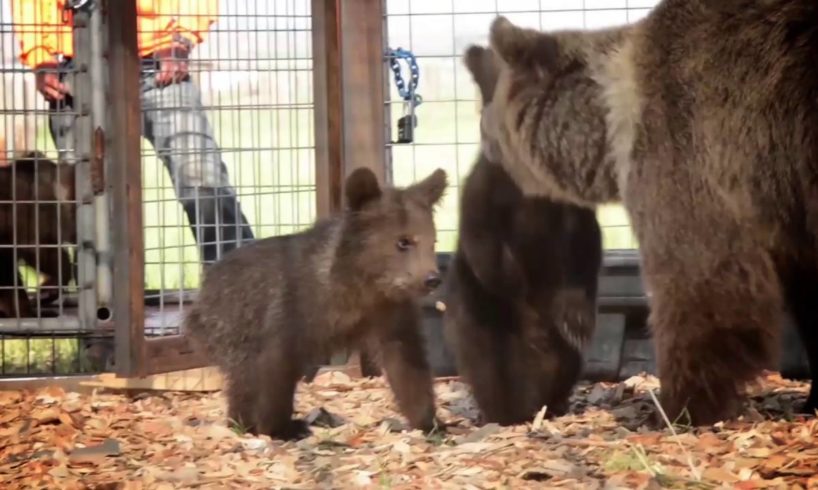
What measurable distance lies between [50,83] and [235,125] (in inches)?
66.4

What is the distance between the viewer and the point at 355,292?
4051 millimetres

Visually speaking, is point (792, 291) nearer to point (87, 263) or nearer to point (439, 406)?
point (439, 406)

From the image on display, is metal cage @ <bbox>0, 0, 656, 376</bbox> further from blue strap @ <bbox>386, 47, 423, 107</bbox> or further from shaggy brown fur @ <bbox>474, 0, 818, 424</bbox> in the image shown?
shaggy brown fur @ <bbox>474, 0, 818, 424</bbox>

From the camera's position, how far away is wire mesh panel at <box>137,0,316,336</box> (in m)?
3.96

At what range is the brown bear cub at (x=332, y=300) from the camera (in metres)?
3.92

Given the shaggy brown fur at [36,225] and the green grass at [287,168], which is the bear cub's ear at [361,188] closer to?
the green grass at [287,168]

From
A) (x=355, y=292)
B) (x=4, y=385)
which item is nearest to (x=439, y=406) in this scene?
(x=355, y=292)

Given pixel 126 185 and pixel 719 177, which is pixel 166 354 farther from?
pixel 719 177

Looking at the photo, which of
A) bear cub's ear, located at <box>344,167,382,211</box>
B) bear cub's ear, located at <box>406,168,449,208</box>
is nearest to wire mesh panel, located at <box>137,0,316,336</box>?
bear cub's ear, located at <box>344,167,382,211</box>

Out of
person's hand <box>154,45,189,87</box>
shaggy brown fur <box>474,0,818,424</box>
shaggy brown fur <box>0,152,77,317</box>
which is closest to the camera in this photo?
shaggy brown fur <box>474,0,818,424</box>

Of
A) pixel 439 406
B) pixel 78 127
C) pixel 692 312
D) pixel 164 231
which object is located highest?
pixel 78 127

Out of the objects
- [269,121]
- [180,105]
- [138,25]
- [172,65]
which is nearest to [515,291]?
[269,121]

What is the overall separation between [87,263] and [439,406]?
6.48 ft

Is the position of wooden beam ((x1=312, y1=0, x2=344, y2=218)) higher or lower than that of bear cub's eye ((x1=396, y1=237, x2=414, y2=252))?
higher
